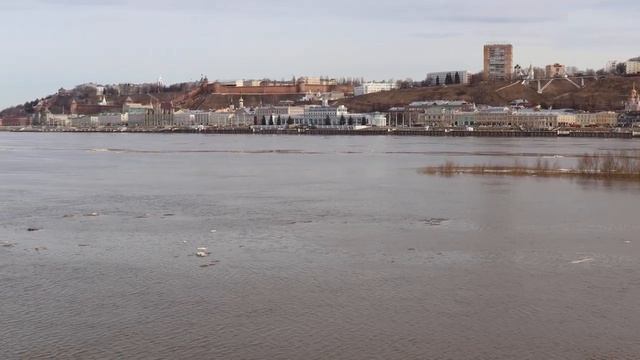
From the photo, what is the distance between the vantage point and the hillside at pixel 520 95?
76625 millimetres

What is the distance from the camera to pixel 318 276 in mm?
7016

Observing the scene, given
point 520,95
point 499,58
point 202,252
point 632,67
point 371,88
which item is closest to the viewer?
point 202,252

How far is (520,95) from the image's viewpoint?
269ft

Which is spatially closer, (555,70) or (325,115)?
(325,115)

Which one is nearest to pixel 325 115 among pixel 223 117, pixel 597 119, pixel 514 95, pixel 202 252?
pixel 223 117

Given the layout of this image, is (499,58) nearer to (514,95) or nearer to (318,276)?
(514,95)

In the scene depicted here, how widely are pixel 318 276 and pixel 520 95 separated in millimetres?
77588

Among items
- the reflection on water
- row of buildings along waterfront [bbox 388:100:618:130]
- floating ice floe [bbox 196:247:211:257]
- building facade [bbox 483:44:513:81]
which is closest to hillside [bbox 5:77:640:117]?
row of buildings along waterfront [bbox 388:100:618:130]

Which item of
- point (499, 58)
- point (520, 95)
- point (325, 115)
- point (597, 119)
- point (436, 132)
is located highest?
point (499, 58)

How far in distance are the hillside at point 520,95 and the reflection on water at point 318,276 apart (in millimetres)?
66084

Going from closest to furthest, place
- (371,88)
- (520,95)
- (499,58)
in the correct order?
(520,95) < (371,88) < (499,58)

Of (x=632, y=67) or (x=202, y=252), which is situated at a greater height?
(x=632, y=67)

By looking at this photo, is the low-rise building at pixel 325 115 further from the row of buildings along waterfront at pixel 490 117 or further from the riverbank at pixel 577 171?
the riverbank at pixel 577 171

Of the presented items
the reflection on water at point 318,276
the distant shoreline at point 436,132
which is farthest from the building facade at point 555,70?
the reflection on water at point 318,276
